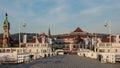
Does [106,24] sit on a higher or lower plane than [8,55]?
higher

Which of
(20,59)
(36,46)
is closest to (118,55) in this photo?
(20,59)

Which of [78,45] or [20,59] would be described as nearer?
[20,59]

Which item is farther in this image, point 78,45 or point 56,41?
point 56,41

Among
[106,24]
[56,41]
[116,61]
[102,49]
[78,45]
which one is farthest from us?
[56,41]

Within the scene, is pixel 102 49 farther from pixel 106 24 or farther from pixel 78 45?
pixel 78 45

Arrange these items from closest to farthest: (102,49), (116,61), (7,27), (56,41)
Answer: (116,61), (102,49), (7,27), (56,41)

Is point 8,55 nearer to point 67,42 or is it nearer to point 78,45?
point 78,45

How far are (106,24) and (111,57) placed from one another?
1891 cm

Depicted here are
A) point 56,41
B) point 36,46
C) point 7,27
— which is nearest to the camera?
point 36,46

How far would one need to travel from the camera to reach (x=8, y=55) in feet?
144

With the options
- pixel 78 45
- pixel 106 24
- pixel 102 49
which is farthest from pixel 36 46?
pixel 78 45

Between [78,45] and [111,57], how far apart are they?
417 ft

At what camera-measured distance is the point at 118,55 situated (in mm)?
42281

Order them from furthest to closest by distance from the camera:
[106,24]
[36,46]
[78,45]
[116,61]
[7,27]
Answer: [78,45] → [7,27] → [36,46] → [106,24] → [116,61]
